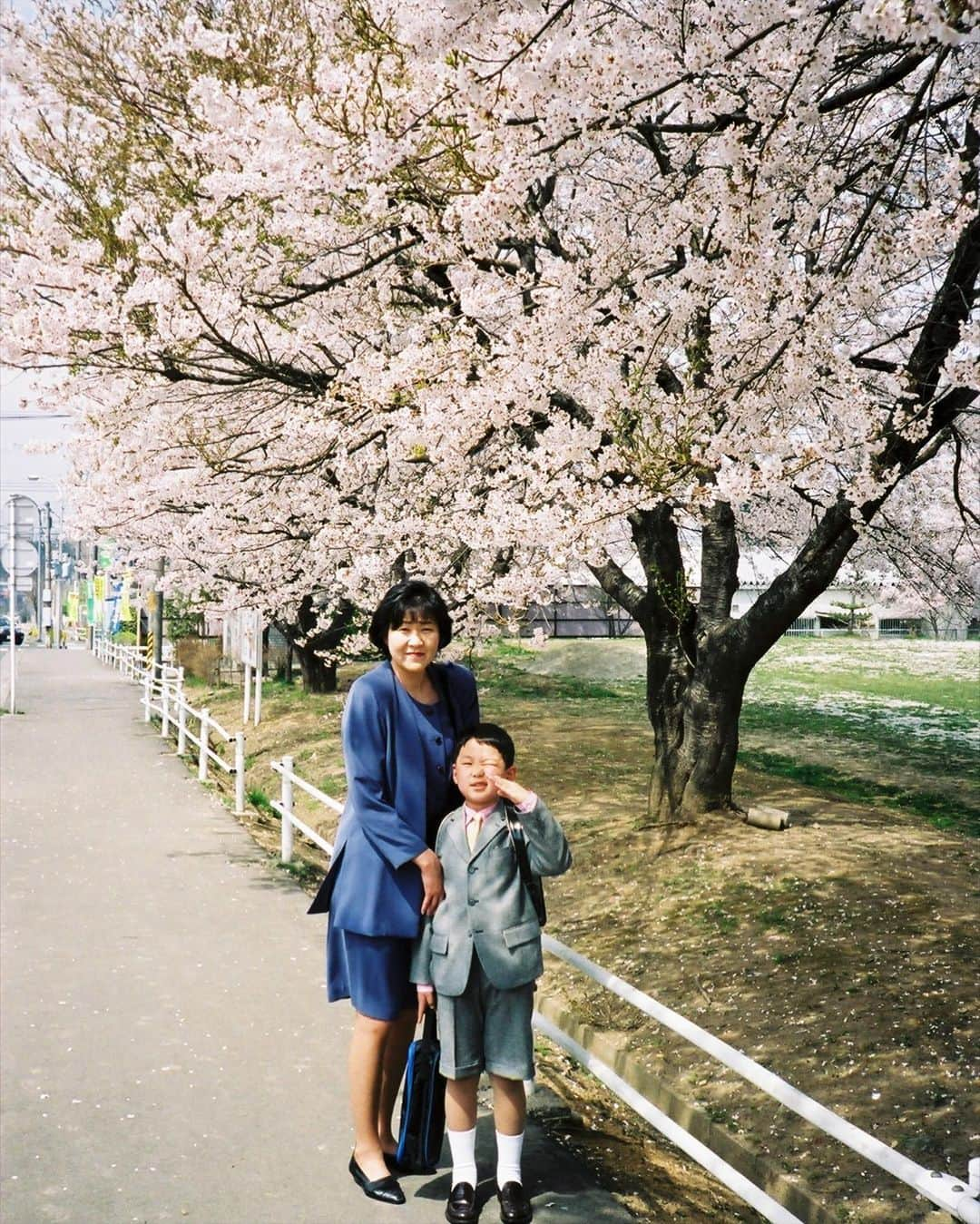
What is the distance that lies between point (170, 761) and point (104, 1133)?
40.3 feet

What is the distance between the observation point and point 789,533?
575 inches

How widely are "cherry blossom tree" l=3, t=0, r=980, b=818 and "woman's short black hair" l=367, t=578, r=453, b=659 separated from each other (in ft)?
6.33

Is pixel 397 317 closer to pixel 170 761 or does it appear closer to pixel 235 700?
pixel 170 761

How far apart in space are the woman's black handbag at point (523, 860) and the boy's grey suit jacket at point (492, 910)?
0.6 inches

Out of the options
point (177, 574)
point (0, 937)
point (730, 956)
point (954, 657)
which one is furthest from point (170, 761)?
point (954, 657)

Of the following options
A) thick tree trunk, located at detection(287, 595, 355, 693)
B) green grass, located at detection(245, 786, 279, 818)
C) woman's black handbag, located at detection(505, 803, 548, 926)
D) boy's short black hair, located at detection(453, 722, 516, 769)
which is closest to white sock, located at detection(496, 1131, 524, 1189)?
woman's black handbag, located at detection(505, 803, 548, 926)

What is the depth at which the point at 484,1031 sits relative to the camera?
3680 mm

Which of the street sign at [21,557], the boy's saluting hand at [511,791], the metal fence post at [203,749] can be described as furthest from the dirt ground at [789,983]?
the street sign at [21,557]

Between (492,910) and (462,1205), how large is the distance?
36.3 inches

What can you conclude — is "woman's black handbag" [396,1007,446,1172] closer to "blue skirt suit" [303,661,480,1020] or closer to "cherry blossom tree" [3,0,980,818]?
"blue skirt suit" [303,661,480,1020]

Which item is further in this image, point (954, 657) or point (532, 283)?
point (954, 657)

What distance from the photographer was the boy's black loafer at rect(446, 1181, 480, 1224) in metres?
3.63

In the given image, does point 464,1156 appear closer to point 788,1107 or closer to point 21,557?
point 788,1107

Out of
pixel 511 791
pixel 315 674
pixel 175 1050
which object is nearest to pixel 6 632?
pixel 315 674
